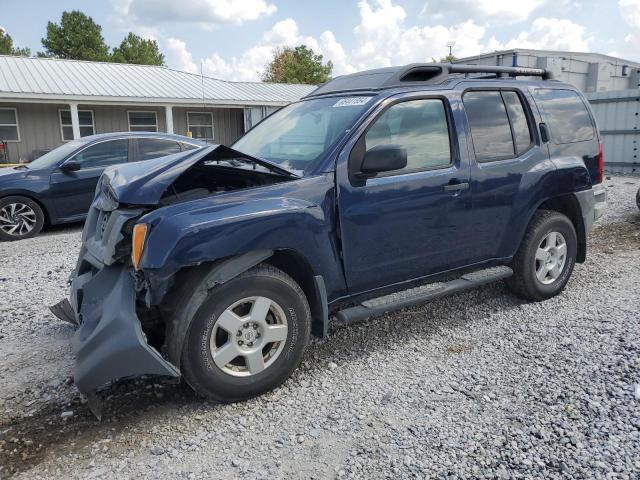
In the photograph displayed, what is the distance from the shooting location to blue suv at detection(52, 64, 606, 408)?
2.88m

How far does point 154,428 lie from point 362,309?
4.95ft

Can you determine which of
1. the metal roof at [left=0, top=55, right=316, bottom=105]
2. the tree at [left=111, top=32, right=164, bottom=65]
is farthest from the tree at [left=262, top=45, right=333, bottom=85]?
the metal roof at [left=0, top=55, right=316, bottom=105]

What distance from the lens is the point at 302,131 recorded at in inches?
157

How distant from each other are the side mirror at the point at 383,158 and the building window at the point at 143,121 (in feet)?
61.0

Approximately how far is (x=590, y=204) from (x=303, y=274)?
10.3 feet

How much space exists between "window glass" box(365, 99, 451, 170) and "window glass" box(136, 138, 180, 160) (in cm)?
600

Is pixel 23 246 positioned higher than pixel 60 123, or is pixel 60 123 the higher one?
pixel 60 123

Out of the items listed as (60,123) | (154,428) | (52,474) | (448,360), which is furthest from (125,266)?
(60,123)

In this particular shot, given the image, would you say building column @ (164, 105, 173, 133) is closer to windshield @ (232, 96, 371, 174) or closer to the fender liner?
windshield @ (232, 96, 371, 174)

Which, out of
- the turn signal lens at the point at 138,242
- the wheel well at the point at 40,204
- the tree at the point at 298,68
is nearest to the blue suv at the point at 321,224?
the turn signal lens at the point at 138,242

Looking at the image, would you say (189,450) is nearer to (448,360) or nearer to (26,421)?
(26,421)

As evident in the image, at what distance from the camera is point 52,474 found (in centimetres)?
252

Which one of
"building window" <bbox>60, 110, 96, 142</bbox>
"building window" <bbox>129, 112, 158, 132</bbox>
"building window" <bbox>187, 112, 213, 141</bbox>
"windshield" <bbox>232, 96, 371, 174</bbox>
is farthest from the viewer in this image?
"building window" <bbox>187, 112, 213, 141</bbox>

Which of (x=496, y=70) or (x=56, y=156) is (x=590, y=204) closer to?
(x=496, y=70)
